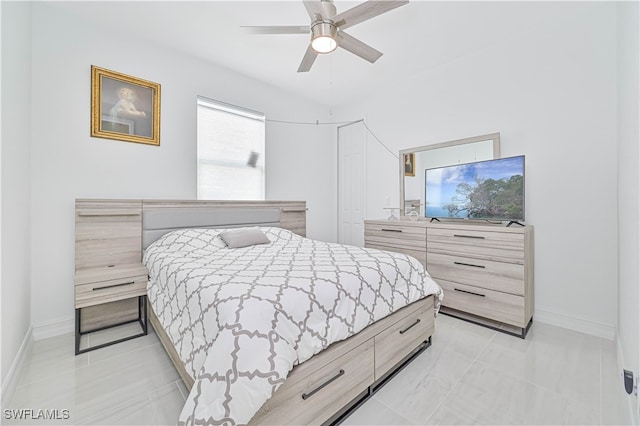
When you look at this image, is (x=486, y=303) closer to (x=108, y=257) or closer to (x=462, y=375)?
(x=462, y=375)

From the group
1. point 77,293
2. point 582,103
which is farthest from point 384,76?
point 77,293

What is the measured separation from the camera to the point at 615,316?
2.23 metres

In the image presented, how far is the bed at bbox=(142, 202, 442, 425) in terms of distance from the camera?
40.3 inches

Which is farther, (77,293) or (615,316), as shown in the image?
(615,316)

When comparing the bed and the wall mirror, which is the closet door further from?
the bed

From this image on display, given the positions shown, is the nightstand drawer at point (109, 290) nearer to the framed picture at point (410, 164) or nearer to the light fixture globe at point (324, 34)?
the light fixture globe at point (324, 34)

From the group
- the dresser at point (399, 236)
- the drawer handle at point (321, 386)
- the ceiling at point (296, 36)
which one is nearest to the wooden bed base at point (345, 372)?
the drawer handle at point (321, 386)

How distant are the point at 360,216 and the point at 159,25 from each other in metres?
3.27

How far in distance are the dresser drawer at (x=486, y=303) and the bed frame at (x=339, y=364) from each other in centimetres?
69

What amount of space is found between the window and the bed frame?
2.18 feet

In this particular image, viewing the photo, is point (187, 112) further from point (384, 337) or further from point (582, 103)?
point (582, 103)

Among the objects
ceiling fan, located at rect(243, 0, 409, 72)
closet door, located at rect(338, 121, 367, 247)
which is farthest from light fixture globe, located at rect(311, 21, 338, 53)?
closet door, located at rect(338, 121, 367, 247)

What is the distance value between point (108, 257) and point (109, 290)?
1.40 feet

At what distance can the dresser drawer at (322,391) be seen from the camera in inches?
44.5
